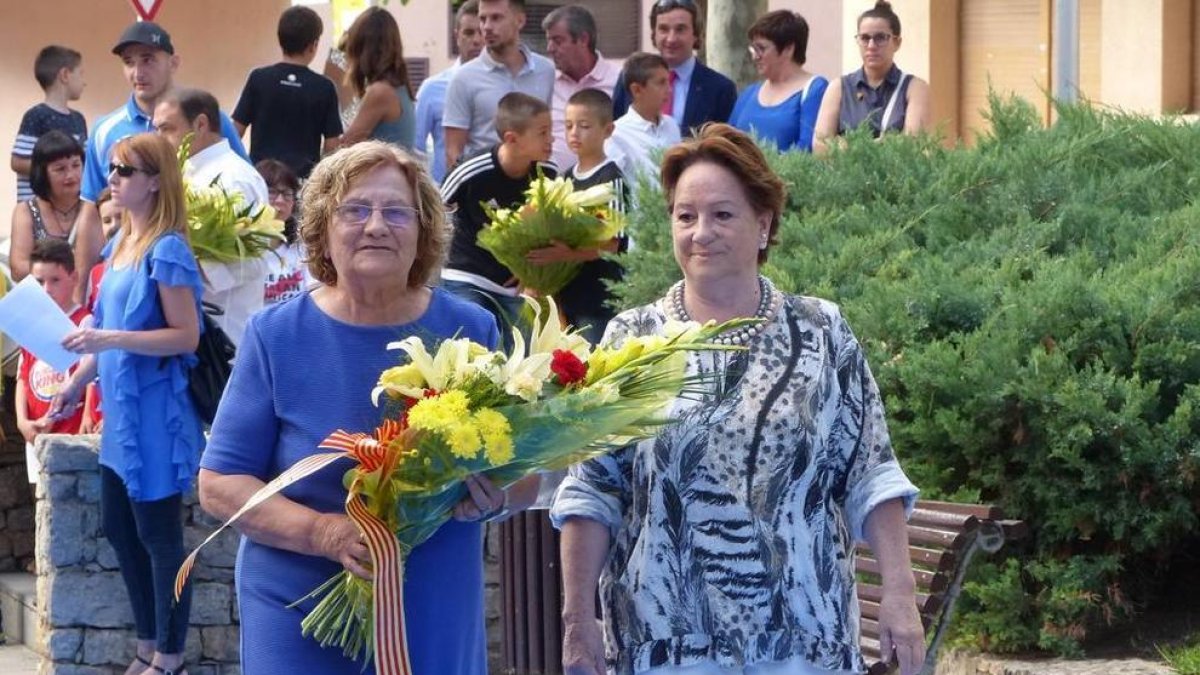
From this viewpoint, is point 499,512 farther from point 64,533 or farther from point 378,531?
point 64,533

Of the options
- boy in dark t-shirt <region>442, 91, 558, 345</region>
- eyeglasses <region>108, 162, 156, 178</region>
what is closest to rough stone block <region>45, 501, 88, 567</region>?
eyeglasses <region>108, 162, 156, 178</region>

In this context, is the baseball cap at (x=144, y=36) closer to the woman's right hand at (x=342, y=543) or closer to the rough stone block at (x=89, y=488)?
the rough stone block at (x=89, y=488)

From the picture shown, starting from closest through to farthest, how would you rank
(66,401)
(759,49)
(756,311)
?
1. (756,311)
2. (66,401)
3. (759,49)

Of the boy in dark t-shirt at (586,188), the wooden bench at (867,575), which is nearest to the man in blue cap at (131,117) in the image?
the boy in dark t-shirt at (586,188)

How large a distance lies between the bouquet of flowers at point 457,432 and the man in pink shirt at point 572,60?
7.15 m

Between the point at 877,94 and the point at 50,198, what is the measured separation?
4.46m

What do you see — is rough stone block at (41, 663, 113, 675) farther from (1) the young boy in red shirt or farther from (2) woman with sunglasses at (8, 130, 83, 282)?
(2) woman with sunglasses at (8, 130, 83, 282)

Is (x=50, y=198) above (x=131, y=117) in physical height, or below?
below

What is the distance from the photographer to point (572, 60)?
1156 centimetres

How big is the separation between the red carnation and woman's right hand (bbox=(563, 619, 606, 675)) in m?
0.56

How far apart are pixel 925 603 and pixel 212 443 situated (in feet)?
7.48

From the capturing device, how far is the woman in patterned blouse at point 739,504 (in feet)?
14.3

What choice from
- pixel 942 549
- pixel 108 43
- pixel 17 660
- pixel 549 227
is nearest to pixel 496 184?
pixel 549 227

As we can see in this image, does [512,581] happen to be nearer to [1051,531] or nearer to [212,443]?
[1051,531]
